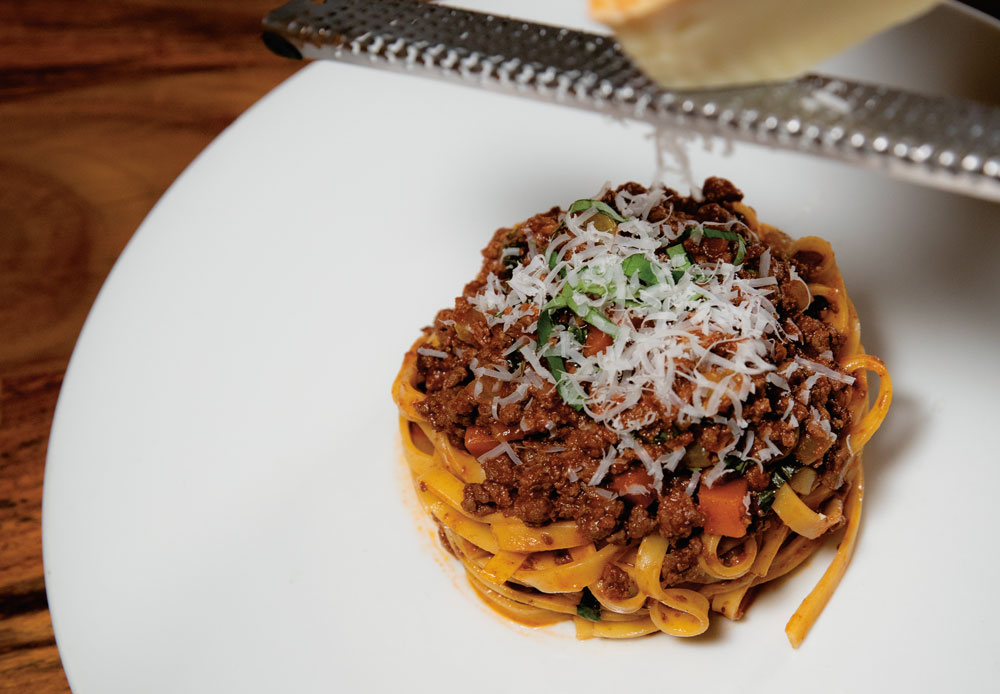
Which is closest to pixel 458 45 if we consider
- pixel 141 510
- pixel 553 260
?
pixel 553 260

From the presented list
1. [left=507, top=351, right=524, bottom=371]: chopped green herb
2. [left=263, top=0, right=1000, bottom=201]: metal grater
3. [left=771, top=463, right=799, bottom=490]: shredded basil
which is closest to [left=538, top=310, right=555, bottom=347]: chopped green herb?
[left=507, top=351, right=524, bottom=371]: chopped green herb

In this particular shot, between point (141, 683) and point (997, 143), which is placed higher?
point (997, 143)

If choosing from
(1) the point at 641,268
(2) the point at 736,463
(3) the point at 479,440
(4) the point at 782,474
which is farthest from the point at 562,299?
(4) the point at 782,474

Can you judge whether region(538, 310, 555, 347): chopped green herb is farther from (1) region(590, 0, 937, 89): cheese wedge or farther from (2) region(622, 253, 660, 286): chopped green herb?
(1) region(590, 0, 937, 89): cheese wedge

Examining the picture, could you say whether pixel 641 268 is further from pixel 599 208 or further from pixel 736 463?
pixel 736 463

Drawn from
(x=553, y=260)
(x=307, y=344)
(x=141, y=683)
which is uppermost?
(x=553, y=260)

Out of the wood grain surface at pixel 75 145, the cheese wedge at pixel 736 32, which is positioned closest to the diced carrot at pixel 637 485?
the cheese wedge at pixel 736 32

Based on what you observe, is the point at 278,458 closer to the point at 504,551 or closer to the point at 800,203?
the point at 504,551
